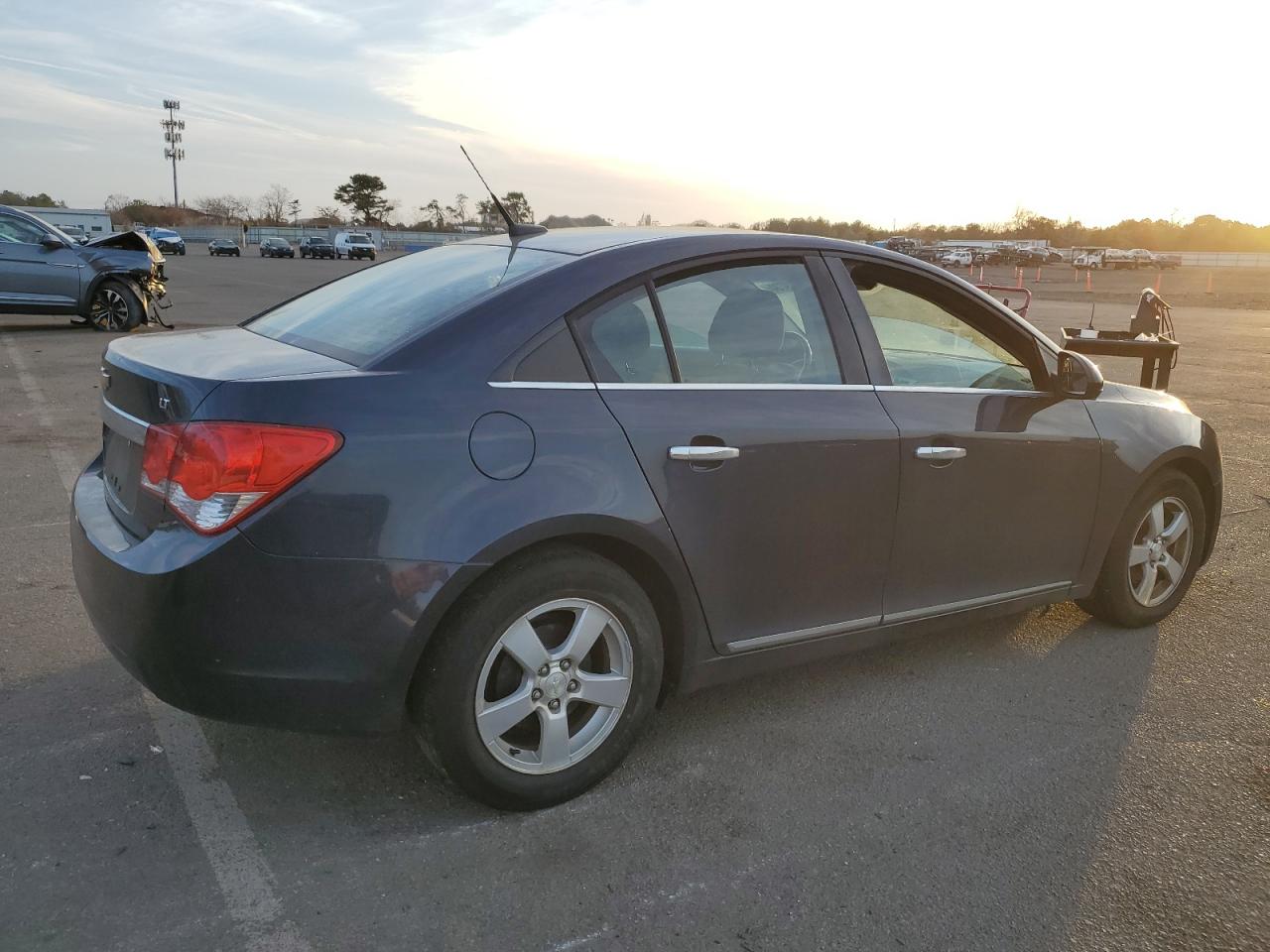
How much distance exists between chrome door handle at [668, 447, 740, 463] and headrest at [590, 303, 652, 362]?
323 millimetres

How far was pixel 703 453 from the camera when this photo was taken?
10.2 ft

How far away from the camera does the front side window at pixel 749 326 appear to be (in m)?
3.27

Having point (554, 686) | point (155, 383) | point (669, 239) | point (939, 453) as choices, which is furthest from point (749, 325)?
point (155, 383)


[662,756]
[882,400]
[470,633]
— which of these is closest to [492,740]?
[470,633]

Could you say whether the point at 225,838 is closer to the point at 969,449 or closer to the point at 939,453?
the point at 939,453

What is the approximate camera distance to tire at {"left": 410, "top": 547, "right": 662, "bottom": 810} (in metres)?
2.80

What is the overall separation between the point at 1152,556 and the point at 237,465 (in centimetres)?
377

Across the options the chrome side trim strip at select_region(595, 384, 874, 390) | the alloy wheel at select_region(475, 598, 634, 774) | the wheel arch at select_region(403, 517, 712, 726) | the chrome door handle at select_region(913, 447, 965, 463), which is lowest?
the alloy wheel at select_region(475, 598, 634, 774)

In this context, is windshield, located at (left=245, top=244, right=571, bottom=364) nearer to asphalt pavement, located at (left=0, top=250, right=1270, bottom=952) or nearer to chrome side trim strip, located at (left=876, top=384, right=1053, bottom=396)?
chrome side trim strip, located at (left=876, top=384, right=1053, bottom=396)

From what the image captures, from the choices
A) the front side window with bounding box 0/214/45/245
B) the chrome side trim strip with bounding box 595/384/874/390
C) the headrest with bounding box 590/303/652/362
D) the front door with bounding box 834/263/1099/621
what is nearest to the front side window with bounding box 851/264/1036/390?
the front door with bounding box 834/263/1099/621

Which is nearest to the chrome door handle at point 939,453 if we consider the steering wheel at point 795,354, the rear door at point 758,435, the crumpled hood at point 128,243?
the rear door at point 758,435

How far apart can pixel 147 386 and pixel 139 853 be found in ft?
4.10

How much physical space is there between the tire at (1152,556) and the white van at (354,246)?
56719 mm

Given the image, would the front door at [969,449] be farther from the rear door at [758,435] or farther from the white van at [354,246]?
the white van at [354,246]
